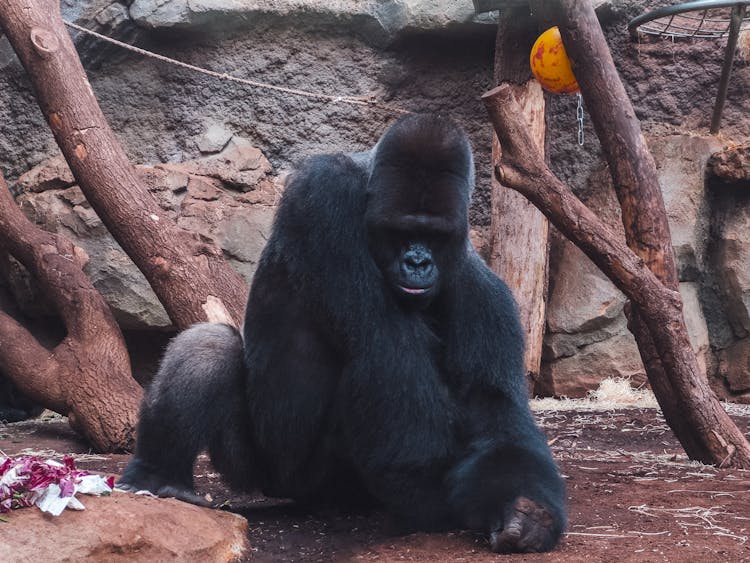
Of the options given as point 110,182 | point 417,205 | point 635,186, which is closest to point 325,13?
point 110,182

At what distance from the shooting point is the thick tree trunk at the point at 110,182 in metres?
5.06

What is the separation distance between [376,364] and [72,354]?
8.96 ft

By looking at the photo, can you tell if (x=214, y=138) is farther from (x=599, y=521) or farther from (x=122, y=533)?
(x=122, y=533)

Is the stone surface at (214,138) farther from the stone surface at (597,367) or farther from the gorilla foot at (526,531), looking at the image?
the gorilla foot at (526,531)

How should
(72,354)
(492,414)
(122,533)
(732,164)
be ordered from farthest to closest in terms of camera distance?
1. (732,164)
2. (72,354)
3. (492,414)
4. (122,533)

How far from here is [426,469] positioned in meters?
3.22

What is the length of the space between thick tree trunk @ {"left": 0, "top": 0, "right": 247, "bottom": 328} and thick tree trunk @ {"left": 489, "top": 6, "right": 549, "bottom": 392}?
1.90 metres

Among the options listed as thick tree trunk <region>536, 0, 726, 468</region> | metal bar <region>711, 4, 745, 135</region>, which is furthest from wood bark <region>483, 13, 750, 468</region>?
metal bar <region>711, 4, 745, 135</region>

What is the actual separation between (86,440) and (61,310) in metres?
0.75

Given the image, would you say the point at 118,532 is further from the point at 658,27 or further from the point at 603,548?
the point at 658,27

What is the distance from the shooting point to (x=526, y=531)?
2.88 m

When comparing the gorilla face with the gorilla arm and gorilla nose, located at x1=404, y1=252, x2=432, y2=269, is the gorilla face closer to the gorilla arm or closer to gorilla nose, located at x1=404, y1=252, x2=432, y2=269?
gorilla nose, located at x1=404, y1=252, x2=432, y2=269

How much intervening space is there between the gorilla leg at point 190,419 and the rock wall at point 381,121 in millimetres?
3146

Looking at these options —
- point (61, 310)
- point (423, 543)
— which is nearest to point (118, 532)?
point (423, 543)
